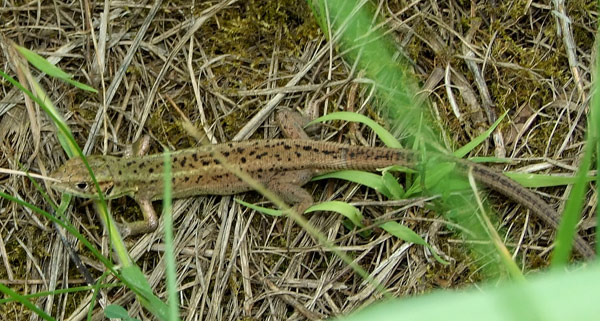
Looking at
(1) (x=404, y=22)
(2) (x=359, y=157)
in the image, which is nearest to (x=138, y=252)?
(2) (x=359, y=157)

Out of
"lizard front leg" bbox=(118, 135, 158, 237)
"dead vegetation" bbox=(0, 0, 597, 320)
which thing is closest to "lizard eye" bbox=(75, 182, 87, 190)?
"dead vegetation" bbox=(0, 0, 597, 320)

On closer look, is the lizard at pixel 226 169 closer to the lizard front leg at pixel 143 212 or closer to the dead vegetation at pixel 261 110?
the lizard front leg at pixel 143 212

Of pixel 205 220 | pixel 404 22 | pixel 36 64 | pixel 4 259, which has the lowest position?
pixel 4 259

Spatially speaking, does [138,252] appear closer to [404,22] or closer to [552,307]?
[404,22]

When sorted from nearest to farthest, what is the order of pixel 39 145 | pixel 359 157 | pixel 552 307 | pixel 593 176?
pixel 552 307 → pixel 593 176 → pixel 359 157 → pixel 39 145

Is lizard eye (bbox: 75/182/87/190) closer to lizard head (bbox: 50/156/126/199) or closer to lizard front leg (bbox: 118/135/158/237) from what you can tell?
lizard head (bbox: 50/156/126/199)

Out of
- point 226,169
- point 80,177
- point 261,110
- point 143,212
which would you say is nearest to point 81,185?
point 80,177

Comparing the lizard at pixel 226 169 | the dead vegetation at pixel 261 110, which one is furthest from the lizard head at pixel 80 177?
the dead vegetation at pixel 261 110
